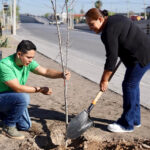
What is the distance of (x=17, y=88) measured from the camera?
344cm

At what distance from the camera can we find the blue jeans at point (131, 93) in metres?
3.62

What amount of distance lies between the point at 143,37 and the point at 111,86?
3.19 metres

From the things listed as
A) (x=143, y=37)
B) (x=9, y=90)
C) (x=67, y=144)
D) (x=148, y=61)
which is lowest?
(x=67, y=144)

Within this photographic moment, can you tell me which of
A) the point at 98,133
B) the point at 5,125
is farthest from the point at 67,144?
the point at 5,125

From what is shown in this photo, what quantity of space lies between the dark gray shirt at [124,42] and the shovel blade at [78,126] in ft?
2.40

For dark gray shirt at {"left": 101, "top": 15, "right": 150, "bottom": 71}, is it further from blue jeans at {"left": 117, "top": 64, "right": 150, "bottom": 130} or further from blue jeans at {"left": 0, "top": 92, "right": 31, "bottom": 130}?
blue jeans at {"left": 0, "top": 92, "right": 31, "bottom": 130}

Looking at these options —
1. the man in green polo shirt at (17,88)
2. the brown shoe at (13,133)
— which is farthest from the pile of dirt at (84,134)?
the man in green polo shirt at (17,88)

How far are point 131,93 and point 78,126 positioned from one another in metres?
0.78

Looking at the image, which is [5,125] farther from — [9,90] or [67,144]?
[67,144]

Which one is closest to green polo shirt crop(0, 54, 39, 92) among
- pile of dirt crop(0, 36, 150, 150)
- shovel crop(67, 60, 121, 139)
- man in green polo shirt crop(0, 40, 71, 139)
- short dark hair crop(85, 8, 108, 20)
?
man in green polo shirt crop(0, 40, 71, 139)

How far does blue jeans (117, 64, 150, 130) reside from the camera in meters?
3.62

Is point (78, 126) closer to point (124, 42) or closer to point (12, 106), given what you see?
point (12, 106)

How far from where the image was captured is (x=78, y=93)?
606 centimetres

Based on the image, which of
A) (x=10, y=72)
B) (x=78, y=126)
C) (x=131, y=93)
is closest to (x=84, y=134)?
(x=78, y=126)
